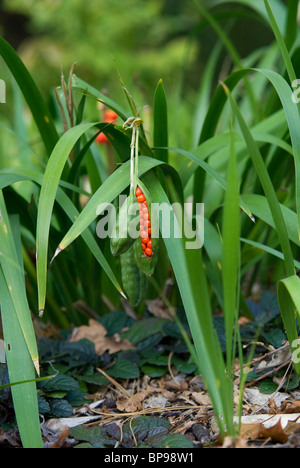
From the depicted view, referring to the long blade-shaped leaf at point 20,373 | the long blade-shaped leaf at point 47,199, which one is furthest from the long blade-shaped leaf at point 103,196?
the long blade-shaped leaf at point 20,373

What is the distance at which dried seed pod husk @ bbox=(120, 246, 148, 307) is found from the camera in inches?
34.2

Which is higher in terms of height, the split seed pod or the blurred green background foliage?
the blurred green background foliage

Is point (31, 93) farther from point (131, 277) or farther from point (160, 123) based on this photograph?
point (131, 277)

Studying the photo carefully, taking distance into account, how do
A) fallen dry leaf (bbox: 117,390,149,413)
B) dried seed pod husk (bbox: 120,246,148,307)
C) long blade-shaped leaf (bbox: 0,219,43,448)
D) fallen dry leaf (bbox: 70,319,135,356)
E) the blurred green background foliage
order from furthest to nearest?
1. the blurred green background foliage
2. fallen dry leaf (bbox: 70,319,135,356)
3. fallen dry leaf (bbox: 117,390,149,413)
4. dried seed pod husk (bbox: 120,246,148,307)
5. long blade-shaped leaf (bbox: 0,219,43,448)

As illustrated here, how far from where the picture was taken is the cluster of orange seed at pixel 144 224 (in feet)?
2.58

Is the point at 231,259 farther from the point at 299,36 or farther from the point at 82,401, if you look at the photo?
the point at 299,36

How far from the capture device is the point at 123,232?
2.59ft

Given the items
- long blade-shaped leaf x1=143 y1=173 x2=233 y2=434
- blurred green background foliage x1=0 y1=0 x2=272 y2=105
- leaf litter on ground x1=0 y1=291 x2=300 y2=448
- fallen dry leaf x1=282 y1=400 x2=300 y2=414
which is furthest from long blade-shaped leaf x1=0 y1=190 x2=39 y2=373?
blurred green background foliage x1=0 y1=0 x2=272 y2=105

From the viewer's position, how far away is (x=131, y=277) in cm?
88

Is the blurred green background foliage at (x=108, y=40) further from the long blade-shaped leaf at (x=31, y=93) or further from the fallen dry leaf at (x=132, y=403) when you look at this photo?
the fallen dry leaf at (x=132, y=403)

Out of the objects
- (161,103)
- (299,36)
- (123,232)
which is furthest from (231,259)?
(299,36)

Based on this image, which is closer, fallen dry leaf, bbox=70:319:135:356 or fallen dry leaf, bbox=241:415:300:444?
fallen dry leaf, bbox=241:415:300:444

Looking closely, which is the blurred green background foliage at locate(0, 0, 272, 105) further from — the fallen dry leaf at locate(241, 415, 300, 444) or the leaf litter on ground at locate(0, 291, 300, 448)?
the fallen dry leaf at locate(241, 415, 300, 444)

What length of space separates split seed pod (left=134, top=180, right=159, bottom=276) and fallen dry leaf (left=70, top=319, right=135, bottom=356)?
0.40 metres
